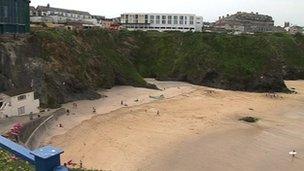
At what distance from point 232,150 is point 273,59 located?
1835 inches

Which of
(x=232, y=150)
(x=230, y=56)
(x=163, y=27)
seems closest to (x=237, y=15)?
(x=163, y=27)

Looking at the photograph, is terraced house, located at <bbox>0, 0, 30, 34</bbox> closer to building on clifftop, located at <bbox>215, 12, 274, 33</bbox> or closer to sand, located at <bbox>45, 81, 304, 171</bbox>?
sand, located at <bbox>45, 81, 304, 171</bbox>

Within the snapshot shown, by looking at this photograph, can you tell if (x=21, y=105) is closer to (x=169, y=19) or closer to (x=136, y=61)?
(x=136, y=61)

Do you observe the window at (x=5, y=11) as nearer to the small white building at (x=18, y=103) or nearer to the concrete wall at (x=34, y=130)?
the small white building at (x=18, y=103)

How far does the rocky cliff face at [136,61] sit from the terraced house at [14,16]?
6.61 ft

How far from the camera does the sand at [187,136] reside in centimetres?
3212

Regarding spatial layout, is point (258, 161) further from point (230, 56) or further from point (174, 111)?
point (230, 56)

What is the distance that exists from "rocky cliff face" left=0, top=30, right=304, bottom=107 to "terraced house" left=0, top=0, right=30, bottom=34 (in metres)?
2.01

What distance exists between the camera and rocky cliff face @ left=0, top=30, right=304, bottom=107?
51.6m

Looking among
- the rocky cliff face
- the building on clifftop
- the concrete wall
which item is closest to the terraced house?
the rocky cliff face

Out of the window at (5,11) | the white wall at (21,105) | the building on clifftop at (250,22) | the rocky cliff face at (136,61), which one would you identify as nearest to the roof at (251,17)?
the building on clifftop at (250,22)

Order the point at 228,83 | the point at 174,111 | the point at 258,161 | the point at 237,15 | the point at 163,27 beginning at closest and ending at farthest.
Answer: the point at 258,161 < the point at 174,111 < the point at 228,83 < the point at 163,27 < the point at 237,15

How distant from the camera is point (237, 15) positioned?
192875mm

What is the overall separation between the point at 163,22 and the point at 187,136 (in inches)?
4042
